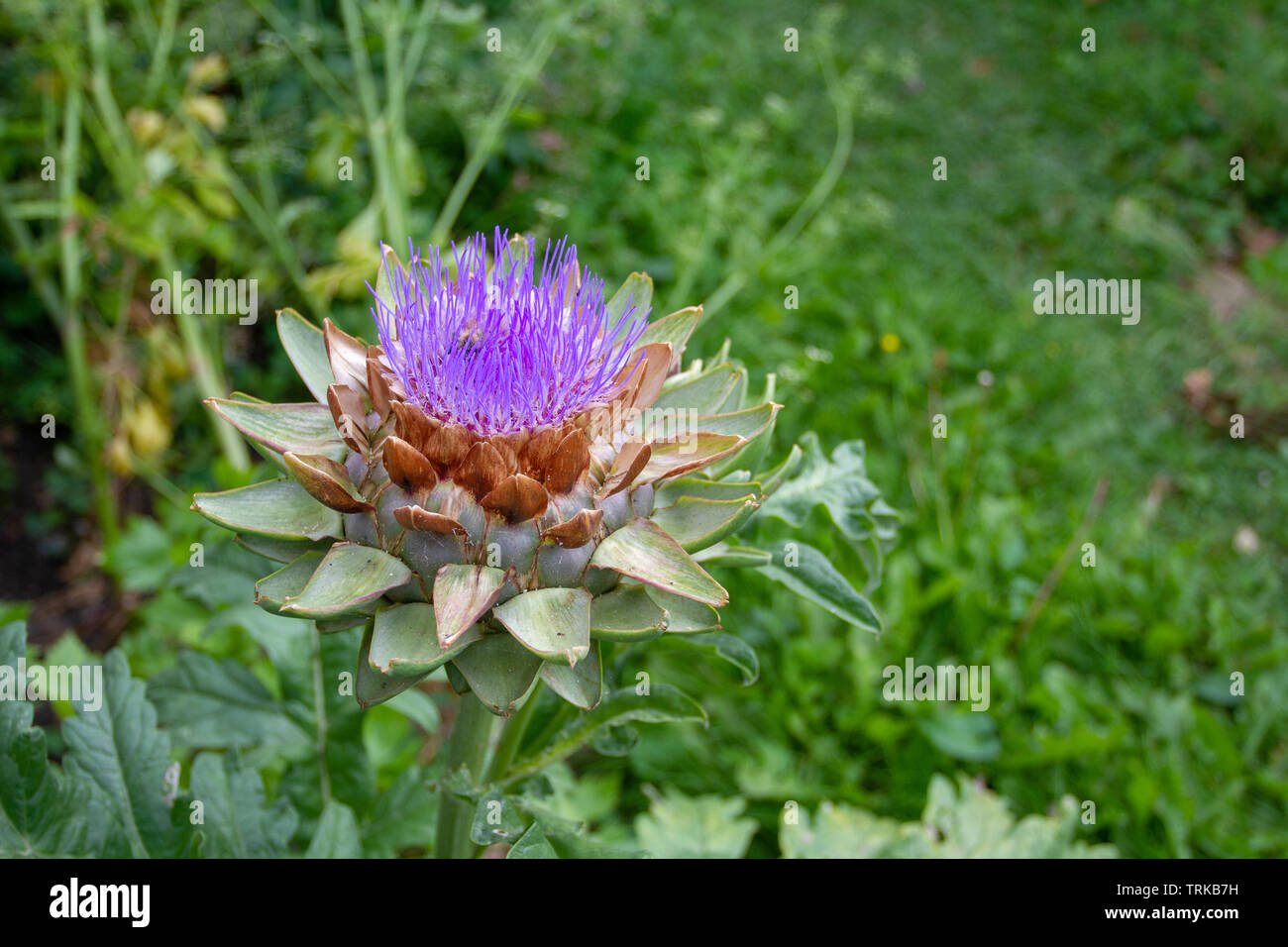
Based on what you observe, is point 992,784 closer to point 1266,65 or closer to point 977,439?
point 977,439

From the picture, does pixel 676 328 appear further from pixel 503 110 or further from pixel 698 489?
pixel 503 110

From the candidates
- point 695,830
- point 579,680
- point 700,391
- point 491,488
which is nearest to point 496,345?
point 491,488

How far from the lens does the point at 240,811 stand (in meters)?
1.24

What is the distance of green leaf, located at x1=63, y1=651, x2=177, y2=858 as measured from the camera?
3.95 ft

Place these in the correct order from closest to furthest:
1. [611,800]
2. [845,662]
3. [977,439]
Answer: [611,800] → [845,662] → [977,439]

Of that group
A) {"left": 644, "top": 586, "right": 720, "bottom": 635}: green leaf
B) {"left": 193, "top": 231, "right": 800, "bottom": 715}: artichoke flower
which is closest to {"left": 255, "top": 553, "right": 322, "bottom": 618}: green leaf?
{"left": 193, "top": 231, "right": 800, "bottom": 715}: artichoke flower

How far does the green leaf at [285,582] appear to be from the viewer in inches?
37.6

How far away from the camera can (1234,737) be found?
2.15 m

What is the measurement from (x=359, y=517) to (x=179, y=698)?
58cm

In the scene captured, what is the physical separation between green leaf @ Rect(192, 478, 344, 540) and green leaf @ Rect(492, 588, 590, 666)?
8.6 inches

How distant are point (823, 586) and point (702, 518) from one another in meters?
0.19
